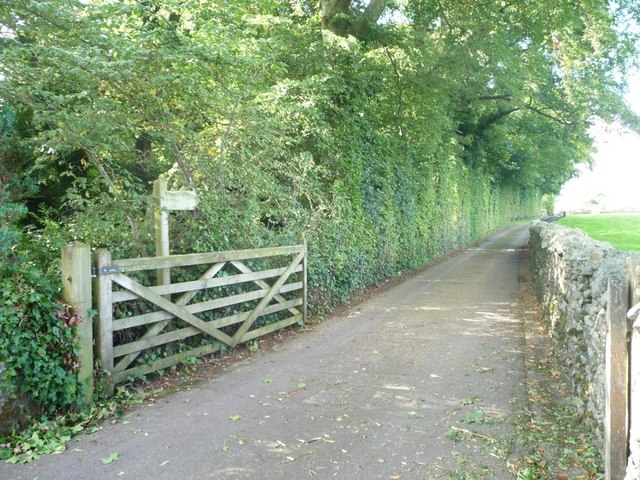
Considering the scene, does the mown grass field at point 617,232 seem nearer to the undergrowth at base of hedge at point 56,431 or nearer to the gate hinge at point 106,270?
the gate hinge at point 106,270

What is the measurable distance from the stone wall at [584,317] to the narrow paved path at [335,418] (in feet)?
2.17

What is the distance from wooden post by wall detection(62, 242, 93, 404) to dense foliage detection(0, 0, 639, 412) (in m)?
1.01

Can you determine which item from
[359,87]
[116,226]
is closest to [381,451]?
[116,226]

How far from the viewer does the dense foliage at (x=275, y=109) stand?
6.22m

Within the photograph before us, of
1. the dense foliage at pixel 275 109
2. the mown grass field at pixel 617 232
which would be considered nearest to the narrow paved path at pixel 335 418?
the dense foliage at pixel 275 109

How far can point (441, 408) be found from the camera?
16.0ft

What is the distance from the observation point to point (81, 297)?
468 cm

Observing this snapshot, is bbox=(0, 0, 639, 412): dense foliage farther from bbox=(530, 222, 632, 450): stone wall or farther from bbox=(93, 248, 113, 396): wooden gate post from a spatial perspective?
bbox=(530, 222, 632, 450): stone wall

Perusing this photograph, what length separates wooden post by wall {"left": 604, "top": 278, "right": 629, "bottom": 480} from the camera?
3166 millimetres

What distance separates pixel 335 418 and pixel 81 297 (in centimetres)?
272

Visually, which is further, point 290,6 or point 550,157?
point 550,157

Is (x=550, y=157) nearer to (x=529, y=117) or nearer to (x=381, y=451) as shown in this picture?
(x=529, y=117)

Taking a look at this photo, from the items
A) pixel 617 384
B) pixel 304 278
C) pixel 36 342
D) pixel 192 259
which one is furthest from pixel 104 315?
pixel 617 384

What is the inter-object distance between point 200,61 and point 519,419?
5.84 m
